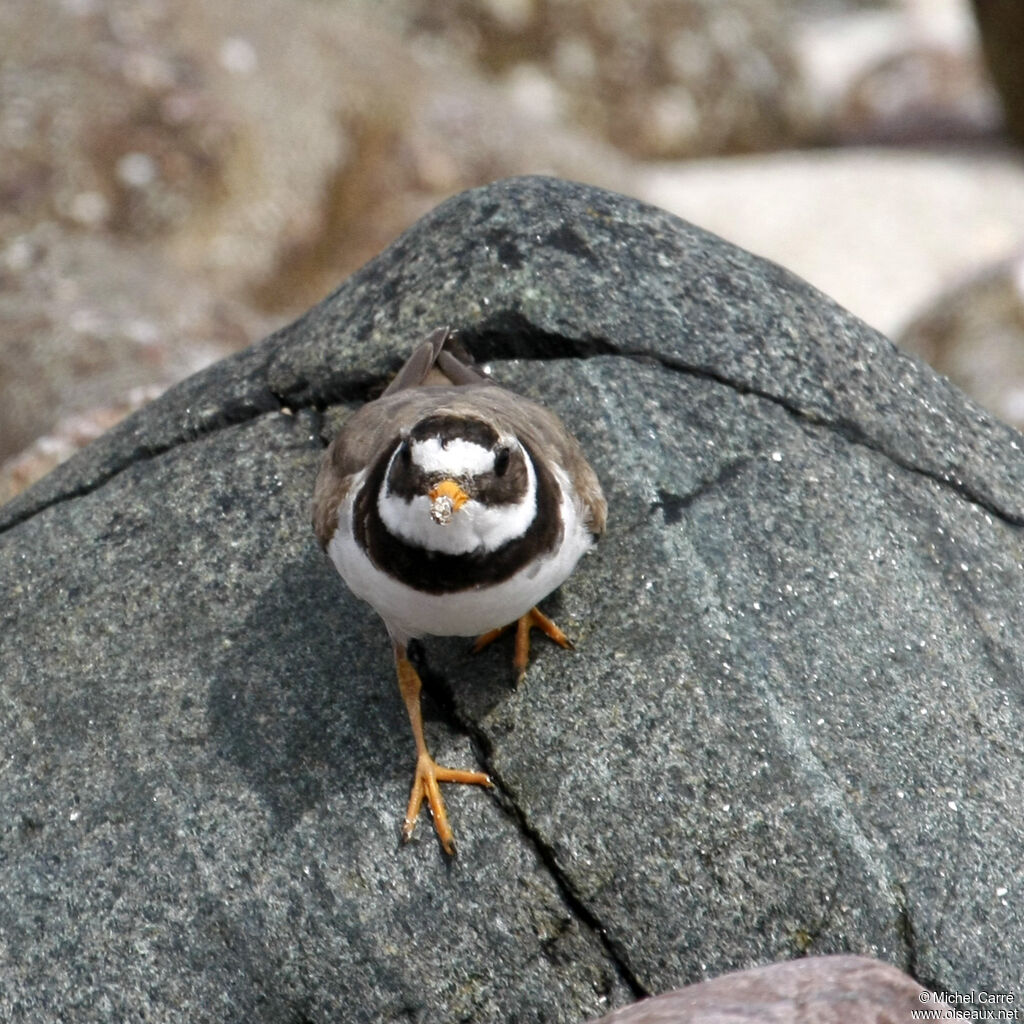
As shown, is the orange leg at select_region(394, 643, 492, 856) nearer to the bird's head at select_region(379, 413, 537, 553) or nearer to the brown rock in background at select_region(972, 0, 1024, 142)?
the bird's head at select_region(379, 413, 537, 553)

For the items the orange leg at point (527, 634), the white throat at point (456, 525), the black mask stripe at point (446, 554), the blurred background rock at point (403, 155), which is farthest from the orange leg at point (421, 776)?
the blurred background rock at point (403, 155)

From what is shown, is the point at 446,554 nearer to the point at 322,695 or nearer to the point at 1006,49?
the point at 322,695

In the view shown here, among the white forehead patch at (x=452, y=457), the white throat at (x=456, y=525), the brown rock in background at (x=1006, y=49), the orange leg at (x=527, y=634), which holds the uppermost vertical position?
the white forehead patch at (x=452, y=457)

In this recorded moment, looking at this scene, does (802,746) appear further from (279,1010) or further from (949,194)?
(949,194)

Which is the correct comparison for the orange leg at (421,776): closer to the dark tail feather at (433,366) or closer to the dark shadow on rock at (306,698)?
the dark shadow on rock at (306,698)

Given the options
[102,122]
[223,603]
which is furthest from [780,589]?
[102,122]
